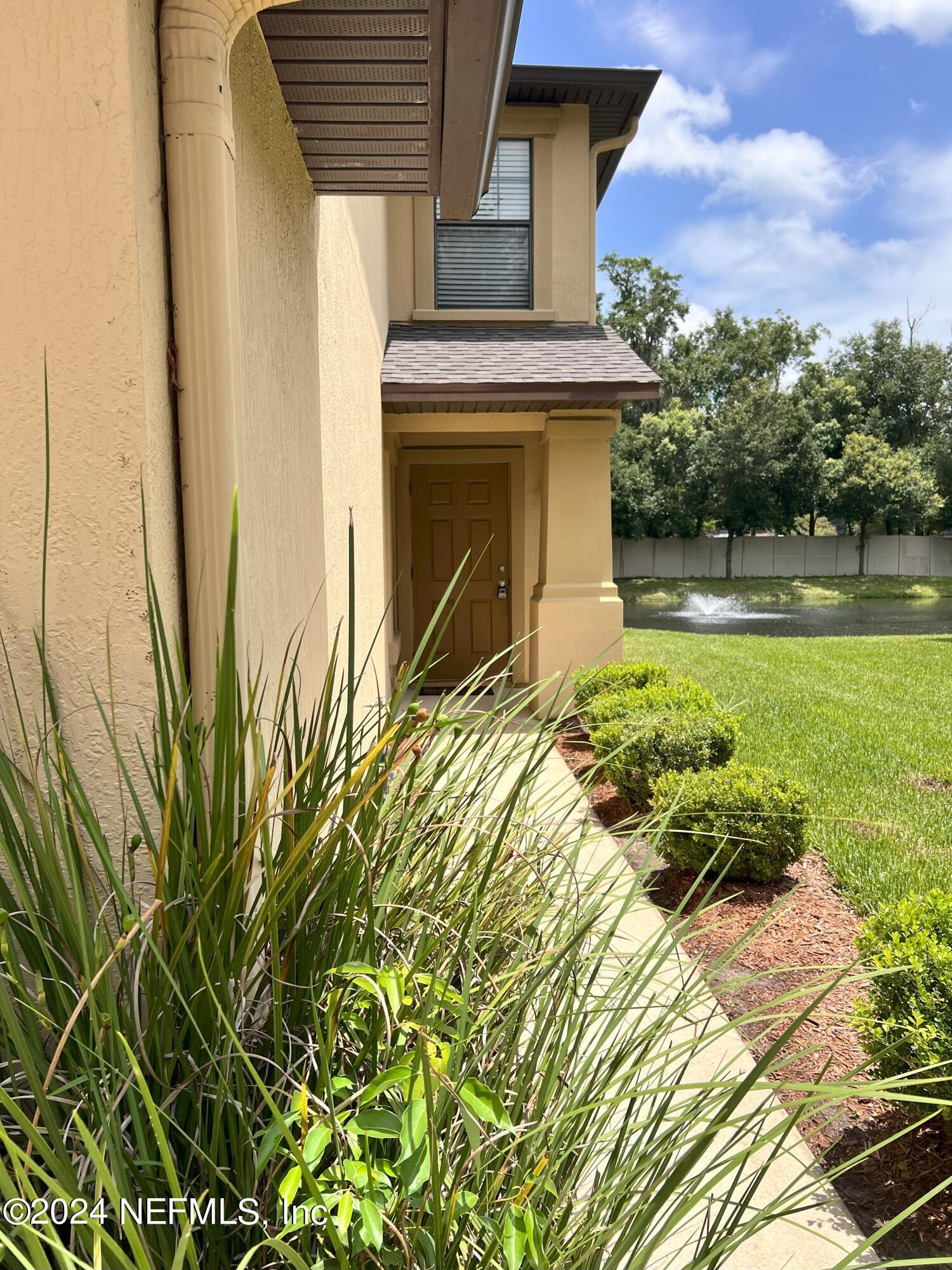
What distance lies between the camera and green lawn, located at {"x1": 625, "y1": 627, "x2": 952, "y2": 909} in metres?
5.00

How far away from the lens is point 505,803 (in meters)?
1.87

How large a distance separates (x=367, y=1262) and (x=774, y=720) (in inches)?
318

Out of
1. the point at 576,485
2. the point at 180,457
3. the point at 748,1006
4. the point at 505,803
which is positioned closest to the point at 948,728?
the point at 576,485

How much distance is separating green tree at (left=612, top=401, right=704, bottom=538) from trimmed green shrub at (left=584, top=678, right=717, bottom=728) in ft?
96.3

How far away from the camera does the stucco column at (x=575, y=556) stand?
383 inches

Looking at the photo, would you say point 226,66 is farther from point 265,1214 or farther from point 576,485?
point 576,485

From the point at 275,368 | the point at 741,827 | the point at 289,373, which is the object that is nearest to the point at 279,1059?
the point at 275,368

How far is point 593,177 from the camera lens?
10758 millimetres

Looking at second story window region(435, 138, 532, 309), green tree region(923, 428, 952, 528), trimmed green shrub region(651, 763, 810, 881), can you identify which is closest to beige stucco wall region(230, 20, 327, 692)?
trimmed green shrub region(651, 763, 810, 881)

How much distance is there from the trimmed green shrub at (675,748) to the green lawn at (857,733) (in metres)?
0.34

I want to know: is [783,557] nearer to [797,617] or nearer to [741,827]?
[797,617]

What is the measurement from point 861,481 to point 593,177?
2930cm

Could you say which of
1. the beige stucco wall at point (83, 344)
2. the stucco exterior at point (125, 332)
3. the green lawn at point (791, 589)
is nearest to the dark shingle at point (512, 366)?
the stucco exterior at point (125, 332)

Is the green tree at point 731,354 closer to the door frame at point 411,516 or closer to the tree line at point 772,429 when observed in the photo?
the tree line at point 772,429
